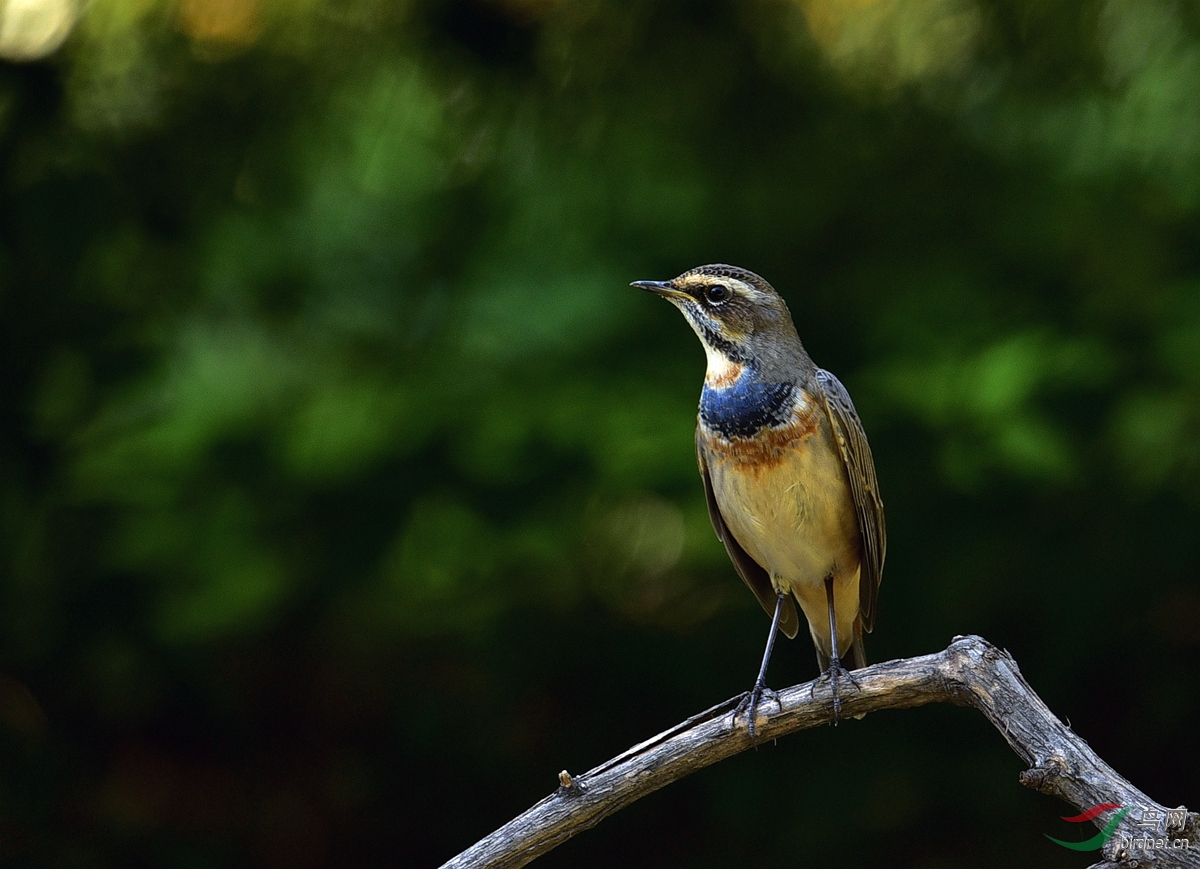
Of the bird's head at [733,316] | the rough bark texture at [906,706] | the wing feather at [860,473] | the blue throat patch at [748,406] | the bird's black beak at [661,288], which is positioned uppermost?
the bird's black beak at [661,288]

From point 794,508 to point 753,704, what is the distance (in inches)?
25.1

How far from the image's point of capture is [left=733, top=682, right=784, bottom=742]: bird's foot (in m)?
2.96

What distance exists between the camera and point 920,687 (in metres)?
2.70

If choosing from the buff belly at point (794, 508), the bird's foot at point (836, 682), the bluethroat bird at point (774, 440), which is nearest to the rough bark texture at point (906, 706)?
the bird's foot at point (836, 682)

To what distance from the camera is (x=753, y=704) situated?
Answer: 121 inches

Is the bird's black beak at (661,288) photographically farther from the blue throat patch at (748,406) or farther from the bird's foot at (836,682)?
the bird's foot at (836,682)

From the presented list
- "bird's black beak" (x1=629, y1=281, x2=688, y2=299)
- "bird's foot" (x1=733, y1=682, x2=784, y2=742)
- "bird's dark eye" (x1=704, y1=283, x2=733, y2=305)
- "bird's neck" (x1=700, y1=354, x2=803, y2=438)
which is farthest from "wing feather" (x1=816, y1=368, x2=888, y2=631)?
"bird's foot" (x1=733, y1=682, x2=784, y2=742)

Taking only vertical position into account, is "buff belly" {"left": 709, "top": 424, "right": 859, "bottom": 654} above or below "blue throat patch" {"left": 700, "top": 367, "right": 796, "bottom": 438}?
below

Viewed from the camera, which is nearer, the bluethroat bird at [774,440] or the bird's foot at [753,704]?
the bird's foot at [753,704]

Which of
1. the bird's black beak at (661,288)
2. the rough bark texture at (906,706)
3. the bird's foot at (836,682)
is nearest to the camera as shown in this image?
the rough bark texture at (906,706)

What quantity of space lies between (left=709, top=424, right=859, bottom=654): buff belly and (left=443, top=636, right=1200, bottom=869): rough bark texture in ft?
1.81

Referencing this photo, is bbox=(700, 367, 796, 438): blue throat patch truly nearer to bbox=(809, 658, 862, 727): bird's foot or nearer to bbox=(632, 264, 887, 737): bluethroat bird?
bbox=(632, 264, 887, 737): bluethroat bird

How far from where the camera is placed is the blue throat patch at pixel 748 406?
3393mm

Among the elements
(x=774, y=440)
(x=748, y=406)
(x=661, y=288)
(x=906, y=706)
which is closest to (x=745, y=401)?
(x=748, y=406)
